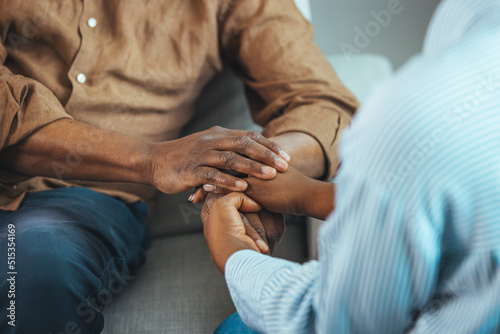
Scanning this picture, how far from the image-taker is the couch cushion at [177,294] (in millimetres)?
955

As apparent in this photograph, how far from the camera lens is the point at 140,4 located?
119 centimetres

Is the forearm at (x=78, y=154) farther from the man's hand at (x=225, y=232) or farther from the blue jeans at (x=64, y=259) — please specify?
the man's hand at (x=225, y=232)

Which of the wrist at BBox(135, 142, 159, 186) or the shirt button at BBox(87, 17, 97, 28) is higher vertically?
the shirt button at BBox(87, 17, 97, 28)

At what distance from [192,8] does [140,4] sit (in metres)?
0.14

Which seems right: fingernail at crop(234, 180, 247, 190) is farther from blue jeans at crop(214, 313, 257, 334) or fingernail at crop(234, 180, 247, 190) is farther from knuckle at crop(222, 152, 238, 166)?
blue jeans at crop(214, 313, 257, 334)

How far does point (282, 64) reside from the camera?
4.01 ft

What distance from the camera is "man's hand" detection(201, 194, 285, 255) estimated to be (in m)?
0.86

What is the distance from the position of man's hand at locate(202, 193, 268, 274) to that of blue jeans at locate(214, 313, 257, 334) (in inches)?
6.9

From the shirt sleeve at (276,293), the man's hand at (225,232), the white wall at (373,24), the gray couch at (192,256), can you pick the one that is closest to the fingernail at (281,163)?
the man's hand at (225,232)

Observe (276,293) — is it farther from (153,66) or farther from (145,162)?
(153,66)

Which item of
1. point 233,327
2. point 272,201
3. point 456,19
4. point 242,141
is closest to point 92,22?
point 242,141

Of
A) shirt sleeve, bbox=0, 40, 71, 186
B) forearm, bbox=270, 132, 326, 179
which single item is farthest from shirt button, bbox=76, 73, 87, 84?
forearm, bbox=270, 132, 326, 179

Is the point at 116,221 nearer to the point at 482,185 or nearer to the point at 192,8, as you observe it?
the point at 192,8

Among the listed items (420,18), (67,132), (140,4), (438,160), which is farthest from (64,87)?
(420,18)
